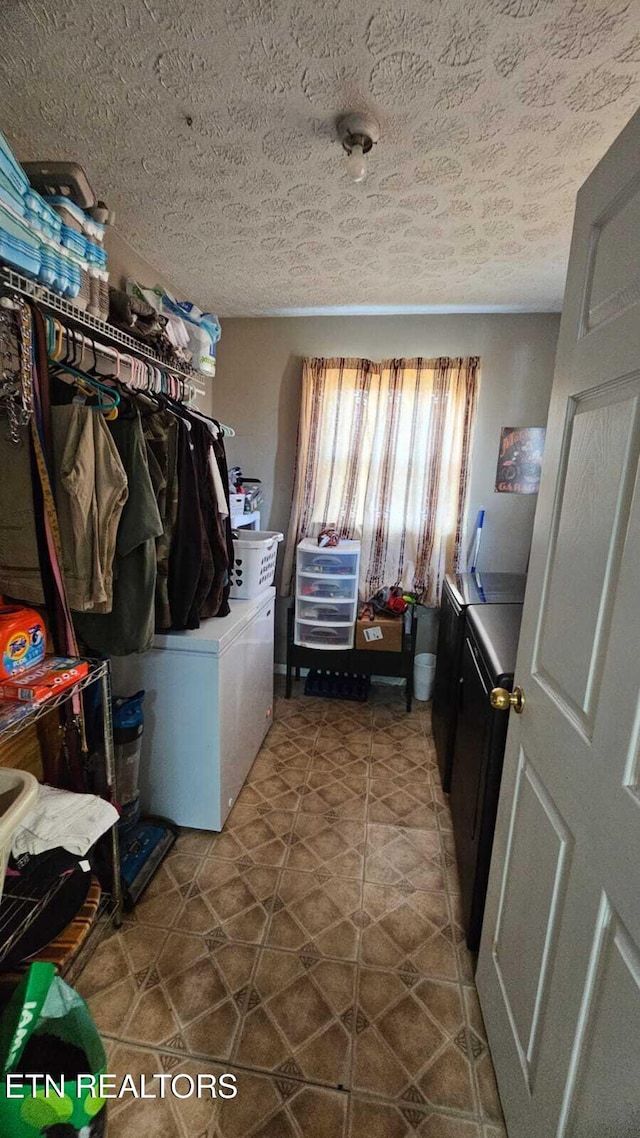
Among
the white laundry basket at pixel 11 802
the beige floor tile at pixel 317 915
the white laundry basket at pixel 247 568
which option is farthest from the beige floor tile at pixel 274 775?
the white laundry basket at pixel 11 802

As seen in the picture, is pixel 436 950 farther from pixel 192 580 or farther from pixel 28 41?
pixel 28 41

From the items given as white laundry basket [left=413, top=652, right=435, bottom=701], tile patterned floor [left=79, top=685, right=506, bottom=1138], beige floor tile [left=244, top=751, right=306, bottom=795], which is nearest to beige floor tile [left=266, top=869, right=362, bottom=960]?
tile patterned floor [left=79, top=685, right=506, bottom=1138]

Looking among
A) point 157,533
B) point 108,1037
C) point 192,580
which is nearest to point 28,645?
point 157,533

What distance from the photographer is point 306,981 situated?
1.30 m

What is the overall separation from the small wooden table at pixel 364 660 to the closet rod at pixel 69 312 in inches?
71.1

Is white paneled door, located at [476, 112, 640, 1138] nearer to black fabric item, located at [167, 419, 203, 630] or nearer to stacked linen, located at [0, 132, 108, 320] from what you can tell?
black fabric item, located at [167, 419, 203, 630]

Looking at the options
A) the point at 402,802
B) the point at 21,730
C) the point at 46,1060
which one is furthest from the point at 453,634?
the point at 46,1060

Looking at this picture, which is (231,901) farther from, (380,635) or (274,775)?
(380,635)

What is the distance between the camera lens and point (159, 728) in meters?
1.75

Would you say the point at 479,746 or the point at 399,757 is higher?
the point at 479,746

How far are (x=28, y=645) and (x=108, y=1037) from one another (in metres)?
1.03

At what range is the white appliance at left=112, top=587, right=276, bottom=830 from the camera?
168 cm

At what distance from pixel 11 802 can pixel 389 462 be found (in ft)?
8.12

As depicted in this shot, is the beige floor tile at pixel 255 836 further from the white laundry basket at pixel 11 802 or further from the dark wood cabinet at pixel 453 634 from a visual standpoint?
the white laundry basket at pixel 11 802
